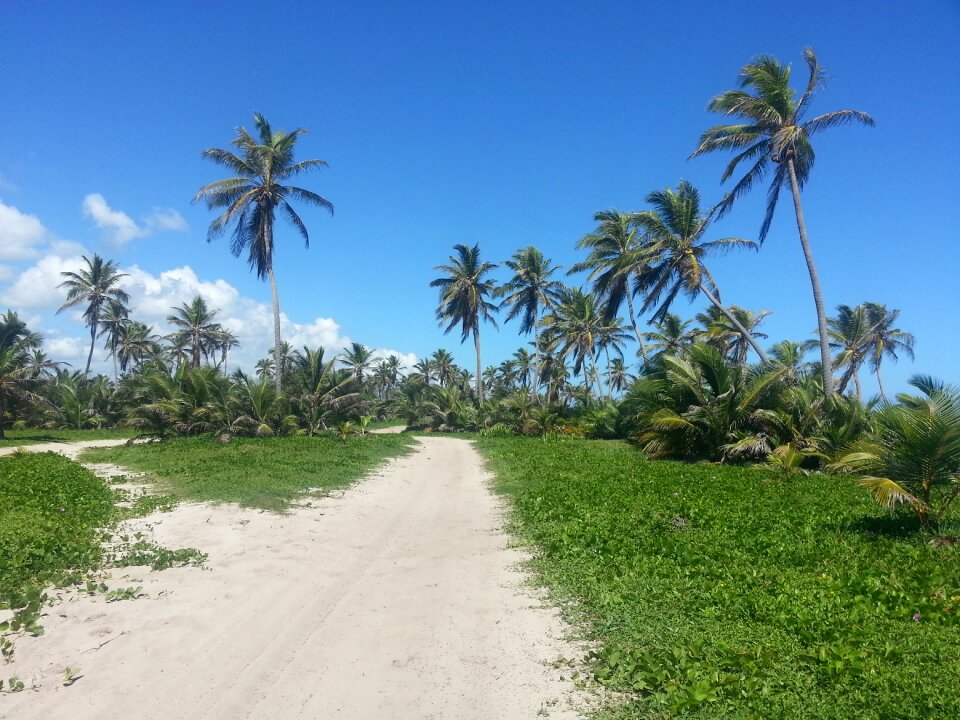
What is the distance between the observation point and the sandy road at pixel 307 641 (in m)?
4.04

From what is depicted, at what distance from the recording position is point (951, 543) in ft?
22.0

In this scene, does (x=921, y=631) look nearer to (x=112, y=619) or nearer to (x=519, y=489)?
(x=112, y=619)

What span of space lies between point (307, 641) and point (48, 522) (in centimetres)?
583

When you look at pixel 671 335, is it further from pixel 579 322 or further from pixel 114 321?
pixel 114 321

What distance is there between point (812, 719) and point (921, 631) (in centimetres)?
186

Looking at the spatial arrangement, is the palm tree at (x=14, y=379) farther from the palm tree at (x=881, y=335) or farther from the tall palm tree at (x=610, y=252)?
the palm tree at (x=881, y=335)

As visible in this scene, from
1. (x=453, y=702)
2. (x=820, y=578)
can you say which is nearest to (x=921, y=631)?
(x=820, y=578)

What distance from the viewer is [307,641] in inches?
199

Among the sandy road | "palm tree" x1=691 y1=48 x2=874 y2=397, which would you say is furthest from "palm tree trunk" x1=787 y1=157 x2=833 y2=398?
the sandy road

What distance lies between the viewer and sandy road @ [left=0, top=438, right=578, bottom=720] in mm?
4039

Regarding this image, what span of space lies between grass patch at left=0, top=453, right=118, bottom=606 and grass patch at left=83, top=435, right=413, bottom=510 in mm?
1626

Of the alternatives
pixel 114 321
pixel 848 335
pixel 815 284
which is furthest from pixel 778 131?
pixel 114 321

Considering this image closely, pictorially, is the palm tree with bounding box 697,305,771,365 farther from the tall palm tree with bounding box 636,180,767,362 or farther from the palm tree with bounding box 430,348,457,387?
the palm tree with bounding box 430,348,457,387

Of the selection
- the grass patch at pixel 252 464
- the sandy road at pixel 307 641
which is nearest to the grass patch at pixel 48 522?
the sandy road at pixel 307 641
